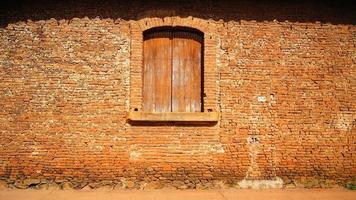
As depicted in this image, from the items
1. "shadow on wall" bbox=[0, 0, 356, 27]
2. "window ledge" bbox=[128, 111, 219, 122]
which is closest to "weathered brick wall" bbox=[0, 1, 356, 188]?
"shadow on wall" bbox=[0, 0, 356, 27]

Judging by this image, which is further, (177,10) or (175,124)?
(177,10)

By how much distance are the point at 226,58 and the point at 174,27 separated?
54.2 inches

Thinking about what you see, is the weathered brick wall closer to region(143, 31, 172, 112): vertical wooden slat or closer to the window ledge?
the window ledge

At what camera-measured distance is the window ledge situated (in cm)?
724

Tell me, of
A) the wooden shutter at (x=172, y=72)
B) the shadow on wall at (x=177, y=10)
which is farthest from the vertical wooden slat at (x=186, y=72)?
the shadow on wall at (x=177, y=10)

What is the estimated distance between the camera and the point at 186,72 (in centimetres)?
771

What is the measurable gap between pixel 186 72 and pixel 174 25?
109 cm

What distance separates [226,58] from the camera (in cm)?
760

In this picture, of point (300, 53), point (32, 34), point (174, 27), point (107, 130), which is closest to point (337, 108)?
point (300, 53)

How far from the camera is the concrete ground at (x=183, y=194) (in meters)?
6.41

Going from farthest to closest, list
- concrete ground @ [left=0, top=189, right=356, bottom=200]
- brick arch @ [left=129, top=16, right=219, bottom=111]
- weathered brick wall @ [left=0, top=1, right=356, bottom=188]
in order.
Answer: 1. brick arch @ [left=129, top=16, right=219, bottom=111]
2. weathered brick wall @ [left=0, top=1, right=356, bottom=188]
3. concrete ground @ [left=0, top=189, right=356, bottom=200]

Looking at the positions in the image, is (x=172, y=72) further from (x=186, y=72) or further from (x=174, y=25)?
(x=174, y=25)

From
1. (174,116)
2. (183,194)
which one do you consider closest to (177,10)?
(174,116)

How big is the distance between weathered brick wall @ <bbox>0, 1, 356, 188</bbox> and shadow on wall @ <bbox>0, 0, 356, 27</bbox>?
0.09 ft
